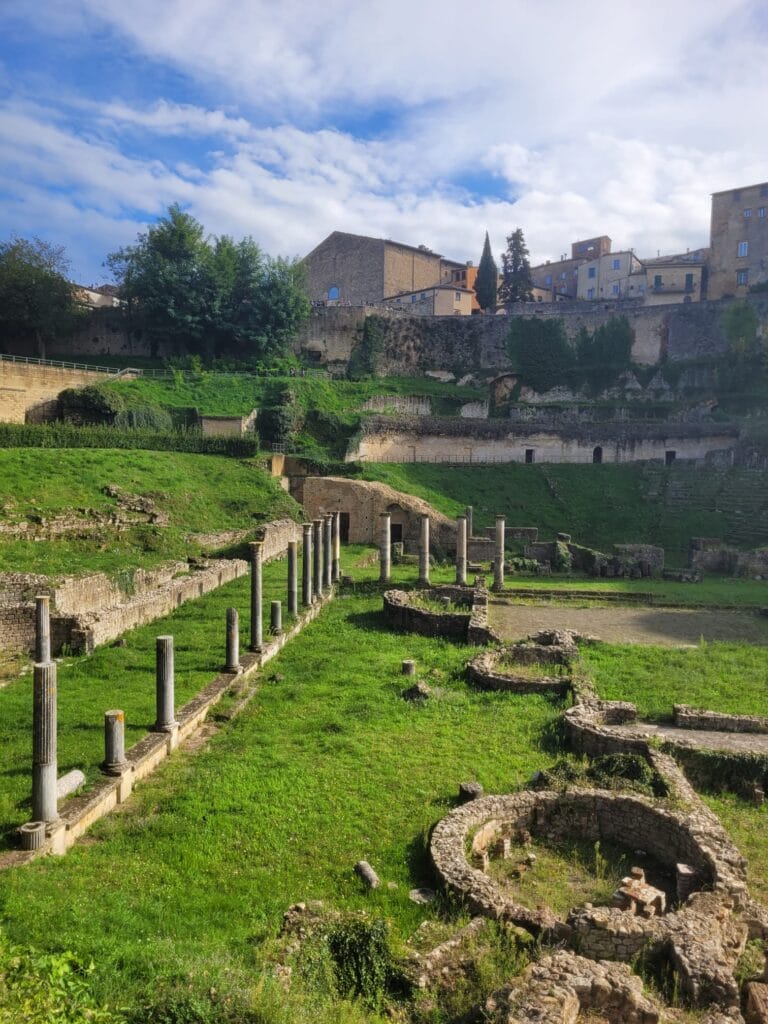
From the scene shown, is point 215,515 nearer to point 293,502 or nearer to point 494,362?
point 293,502

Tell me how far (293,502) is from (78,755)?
26916 millimetres

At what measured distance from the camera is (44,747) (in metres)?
8.79

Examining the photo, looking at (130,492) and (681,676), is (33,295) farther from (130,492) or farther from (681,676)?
(681,676)

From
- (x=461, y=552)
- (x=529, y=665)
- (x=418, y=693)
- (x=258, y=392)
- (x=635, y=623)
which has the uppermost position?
(x=258, y=392)

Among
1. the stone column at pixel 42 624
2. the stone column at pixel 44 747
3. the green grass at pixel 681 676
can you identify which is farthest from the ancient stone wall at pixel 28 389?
the stone column at pixel 44 747

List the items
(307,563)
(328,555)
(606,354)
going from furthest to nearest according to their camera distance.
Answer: (606,354) → (328,555) → (307,563)

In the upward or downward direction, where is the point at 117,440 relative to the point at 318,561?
upward

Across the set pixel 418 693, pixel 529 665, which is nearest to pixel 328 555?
pixel 529 665

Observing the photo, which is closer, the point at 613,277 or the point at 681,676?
the point at 681,676

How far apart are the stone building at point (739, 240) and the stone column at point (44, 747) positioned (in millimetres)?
71434

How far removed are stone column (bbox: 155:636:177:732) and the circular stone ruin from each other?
7.07 meters

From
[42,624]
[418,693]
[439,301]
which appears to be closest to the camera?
[42,624]

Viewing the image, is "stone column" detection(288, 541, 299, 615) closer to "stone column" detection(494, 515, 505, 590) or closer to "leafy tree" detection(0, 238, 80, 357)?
"stone column" detection(494, 515, 505, 590)

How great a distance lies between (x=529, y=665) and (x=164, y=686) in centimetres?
935
